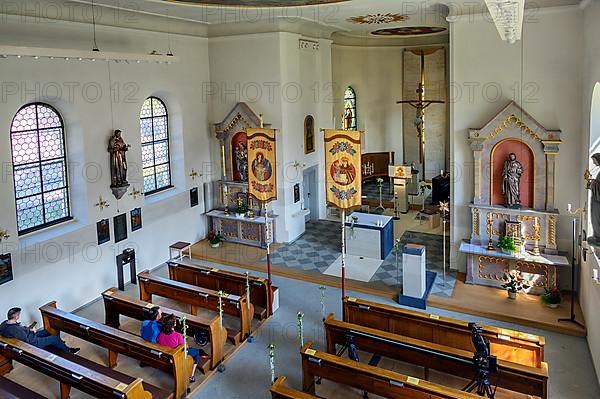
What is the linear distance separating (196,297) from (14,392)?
3.56m

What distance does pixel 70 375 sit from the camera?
7570mm

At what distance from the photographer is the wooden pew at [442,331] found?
805cm

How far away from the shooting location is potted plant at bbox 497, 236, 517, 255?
11.7 metres

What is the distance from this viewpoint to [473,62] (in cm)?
1180

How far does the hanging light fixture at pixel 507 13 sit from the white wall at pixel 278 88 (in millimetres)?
8963

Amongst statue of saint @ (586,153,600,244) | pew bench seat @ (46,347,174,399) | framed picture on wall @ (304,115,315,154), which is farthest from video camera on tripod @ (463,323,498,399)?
framed picture on wall @ (304,115,315,154)

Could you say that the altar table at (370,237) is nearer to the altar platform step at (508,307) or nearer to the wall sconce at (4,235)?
the altar platform step at (508,307)

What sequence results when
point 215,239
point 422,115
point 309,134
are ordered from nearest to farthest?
point 215,239 < point 309,134 < point 422,115

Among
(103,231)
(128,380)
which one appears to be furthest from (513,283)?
(103,231)

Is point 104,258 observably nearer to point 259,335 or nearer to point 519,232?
point 259,335

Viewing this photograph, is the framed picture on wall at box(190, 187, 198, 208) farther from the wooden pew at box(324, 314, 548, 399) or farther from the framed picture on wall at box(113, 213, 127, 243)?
the wooden pew at box(324, 314, 548, 399)

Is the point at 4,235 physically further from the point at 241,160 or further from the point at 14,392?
the point at 241,160

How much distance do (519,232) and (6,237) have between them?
10454 mm

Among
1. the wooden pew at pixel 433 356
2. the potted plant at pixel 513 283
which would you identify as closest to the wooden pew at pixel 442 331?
the wooden pew at pixel 433 356
